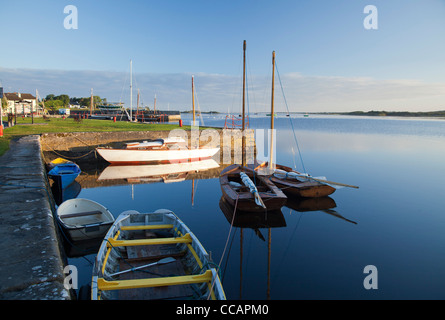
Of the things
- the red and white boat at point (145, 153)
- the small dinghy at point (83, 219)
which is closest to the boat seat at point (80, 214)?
the small dinghy at point (83, 219)

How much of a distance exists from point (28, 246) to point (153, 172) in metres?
16.5

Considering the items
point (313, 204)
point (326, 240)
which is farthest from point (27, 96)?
point (326, 240)

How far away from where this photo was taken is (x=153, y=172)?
21.3 metres

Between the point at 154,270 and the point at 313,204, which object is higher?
the point at 154,270

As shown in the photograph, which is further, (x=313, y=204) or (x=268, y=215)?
(x=313, y=204)

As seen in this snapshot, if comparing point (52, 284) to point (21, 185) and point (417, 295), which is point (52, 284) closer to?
point (21, 185)

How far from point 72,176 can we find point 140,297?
12.1m

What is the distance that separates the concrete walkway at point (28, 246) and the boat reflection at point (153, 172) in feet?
31.4

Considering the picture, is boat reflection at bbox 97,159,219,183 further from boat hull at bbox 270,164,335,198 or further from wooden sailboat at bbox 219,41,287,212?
boat hull at bbox 270,164,335,198

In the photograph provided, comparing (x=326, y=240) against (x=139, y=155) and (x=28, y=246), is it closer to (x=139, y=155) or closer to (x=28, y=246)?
(x=28, y=246)

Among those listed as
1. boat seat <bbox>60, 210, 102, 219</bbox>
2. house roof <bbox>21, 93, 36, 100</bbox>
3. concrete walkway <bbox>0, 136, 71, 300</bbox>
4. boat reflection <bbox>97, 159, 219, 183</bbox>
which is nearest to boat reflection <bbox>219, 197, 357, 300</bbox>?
boat seat <bbox>60, 210, 102, 219</bbox>

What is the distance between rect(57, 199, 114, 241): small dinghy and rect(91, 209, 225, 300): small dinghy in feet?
2.85

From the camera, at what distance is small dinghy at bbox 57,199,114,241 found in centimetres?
785
